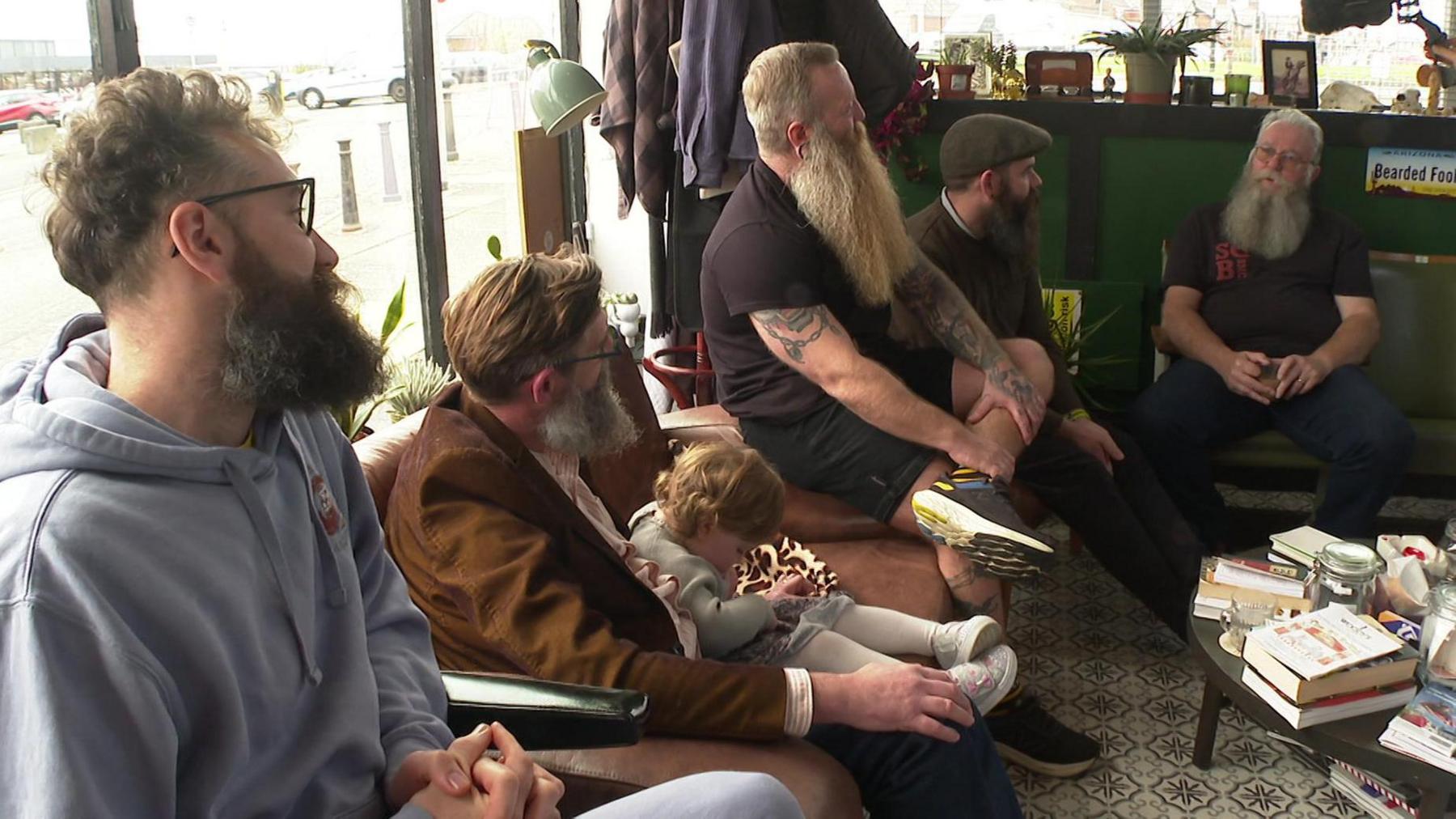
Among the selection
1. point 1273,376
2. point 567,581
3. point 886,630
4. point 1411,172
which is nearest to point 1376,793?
point 886,630

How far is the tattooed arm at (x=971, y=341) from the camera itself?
116 inches

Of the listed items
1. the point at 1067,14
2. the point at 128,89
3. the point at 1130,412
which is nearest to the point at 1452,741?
Answer: the point at 1130,412

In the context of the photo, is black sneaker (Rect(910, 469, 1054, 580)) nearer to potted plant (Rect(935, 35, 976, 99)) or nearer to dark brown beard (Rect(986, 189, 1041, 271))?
dark brown beard (Rect(986, 189, 1041, 271))

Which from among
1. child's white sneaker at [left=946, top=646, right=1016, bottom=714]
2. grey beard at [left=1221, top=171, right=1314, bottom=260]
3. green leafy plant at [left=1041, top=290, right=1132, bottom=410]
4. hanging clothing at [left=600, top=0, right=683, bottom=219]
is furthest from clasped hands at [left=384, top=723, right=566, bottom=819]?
grey beard at [left=1221, top=171, right=1314, bottom=260]

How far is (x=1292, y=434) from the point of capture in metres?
3.54

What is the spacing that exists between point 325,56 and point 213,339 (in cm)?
221

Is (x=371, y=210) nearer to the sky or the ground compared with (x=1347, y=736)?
nearer to the sky

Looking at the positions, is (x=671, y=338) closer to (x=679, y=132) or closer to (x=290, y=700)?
(x=679, y=132)

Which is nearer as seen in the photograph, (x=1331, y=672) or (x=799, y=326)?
(x=1331, y=672)

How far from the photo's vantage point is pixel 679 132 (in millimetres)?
3539

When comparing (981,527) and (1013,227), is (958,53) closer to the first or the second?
(1013,227)

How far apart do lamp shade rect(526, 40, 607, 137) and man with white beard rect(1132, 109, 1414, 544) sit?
1.84 metres

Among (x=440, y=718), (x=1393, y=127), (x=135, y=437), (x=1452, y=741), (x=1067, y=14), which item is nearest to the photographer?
(x=135, y=437)

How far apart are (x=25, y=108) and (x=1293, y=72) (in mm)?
4003
